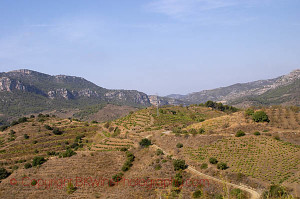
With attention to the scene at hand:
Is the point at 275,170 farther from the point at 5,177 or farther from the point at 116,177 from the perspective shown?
the point at 5,177

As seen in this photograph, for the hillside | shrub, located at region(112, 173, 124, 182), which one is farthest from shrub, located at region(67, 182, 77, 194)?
shrub, located at region(112, 173, 124, 182)

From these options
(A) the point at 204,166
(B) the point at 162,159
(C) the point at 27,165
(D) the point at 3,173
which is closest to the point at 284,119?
(A) the point at 204,166

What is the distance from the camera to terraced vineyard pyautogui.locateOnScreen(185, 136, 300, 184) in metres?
29.3

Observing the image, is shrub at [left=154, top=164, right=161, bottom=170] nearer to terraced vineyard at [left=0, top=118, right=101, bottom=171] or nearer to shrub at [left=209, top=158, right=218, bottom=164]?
shrub at [left=209, top=158, right=218, bottom=164]

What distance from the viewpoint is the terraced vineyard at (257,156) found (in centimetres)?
2925

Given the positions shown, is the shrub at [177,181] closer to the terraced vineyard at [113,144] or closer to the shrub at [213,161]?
the shrub at [213,161]

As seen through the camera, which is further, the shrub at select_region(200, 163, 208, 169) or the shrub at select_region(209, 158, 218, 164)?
the shrub at select_region(209, 158, 218, 164)

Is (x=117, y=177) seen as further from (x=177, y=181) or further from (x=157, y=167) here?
(x=177, y=181)

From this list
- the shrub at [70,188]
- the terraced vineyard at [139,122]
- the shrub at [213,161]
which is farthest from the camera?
the terraced vineyard at [139,122]

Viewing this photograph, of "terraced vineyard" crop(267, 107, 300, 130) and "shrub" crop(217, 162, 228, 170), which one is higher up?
"terraced vineyard" crop(267, 107, 300, 130)

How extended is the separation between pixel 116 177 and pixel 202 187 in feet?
48.6

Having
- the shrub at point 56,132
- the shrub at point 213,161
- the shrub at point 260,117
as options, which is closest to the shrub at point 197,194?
the shrub at point 213,161

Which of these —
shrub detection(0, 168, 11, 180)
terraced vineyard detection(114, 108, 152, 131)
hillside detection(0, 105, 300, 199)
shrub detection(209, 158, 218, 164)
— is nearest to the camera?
hillside detection(0, 105, 300, 199)

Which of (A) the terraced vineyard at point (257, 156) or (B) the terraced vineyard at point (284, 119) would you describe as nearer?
(A) the terraced vineyard at point (257, 156)
